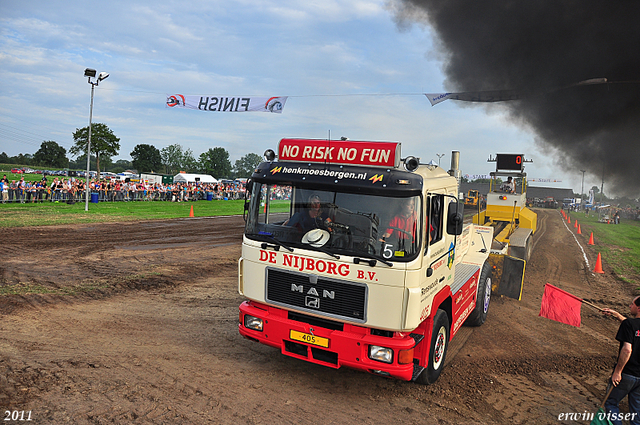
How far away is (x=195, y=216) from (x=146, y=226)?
18.5 ft

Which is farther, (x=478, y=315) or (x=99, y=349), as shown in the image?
(x=478, y=315)

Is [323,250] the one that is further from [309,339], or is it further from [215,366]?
[215,366]

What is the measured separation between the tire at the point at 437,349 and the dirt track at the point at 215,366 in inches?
6.3

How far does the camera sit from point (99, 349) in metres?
5.73

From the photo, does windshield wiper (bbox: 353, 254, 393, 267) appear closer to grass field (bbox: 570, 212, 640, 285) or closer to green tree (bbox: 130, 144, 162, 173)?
grass field (bbox: 570, 212, 640, 285)

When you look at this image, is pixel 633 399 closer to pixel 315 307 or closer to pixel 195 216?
pixel 315 307

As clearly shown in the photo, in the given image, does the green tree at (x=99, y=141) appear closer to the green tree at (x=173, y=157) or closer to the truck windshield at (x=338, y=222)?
the truck windshield at (x=338, y=222)

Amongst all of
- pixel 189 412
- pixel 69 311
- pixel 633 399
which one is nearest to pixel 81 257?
pixel 69 311

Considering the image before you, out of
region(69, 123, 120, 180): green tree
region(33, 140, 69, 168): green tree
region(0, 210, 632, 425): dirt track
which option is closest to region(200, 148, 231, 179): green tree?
region(33, 140, 69, 168): green tree

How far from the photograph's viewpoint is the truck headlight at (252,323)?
5.13 meters

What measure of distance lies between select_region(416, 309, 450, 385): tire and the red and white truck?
2cm

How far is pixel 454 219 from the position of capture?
5148mm

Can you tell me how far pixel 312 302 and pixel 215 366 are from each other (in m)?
1.81

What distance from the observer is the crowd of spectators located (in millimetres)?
24219
